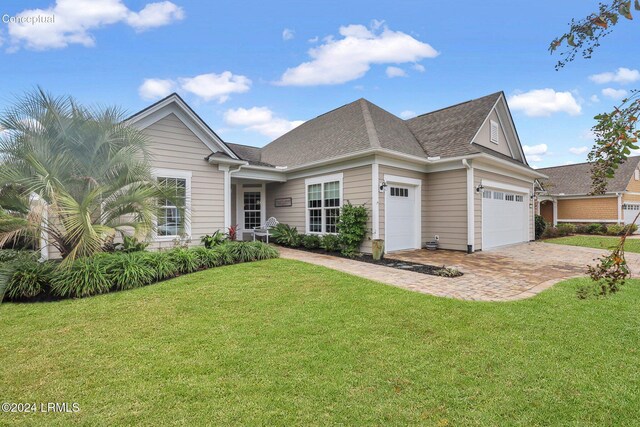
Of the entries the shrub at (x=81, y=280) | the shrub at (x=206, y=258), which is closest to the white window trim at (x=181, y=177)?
the shrub at (x=206, y=258)

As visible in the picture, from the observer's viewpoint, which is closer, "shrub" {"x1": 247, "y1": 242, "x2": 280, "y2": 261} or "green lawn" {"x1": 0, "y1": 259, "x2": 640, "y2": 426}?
"green lawn" {"x1": 0, "y1": 259, "x2": 640, "y2": 426}

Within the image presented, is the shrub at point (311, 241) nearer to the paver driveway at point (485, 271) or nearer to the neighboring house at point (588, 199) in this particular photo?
the paver driveway at point (485, 271)

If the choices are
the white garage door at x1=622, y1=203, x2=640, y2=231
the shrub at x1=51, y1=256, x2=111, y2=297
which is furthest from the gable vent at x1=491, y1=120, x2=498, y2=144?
the white garage door at x1=622, y1=203, x2=640, y2=231

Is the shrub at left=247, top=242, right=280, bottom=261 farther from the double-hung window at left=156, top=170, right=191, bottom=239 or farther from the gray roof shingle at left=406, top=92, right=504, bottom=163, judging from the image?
the gray roof shingle at left=406, top=92, right=504, bottom=163

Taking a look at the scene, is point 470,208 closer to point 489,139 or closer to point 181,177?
point 489,139

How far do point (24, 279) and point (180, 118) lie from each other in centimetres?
592

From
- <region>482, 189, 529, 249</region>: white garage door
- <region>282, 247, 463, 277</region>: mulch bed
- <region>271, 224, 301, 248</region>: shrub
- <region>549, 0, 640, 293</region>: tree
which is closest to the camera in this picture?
<region>549, 0, 640, 293</region>: tree

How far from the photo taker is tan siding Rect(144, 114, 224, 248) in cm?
927

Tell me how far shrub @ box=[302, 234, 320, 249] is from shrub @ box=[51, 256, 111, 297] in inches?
263

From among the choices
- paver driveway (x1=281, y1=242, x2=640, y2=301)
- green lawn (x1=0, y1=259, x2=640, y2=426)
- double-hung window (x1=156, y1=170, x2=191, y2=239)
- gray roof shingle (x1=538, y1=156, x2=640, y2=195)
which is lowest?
green lawn (x1=0, y1=259, x2=640, y2=426)

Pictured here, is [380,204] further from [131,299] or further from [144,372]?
[144,372]

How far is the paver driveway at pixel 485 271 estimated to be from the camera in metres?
5.82

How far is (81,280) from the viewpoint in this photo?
5703mm

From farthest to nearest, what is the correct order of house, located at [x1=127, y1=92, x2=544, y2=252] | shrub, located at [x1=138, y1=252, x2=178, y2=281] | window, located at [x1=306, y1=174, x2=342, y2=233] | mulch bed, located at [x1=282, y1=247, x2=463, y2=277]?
window, located at [x1=306, y1=174, x2=342, y2=233]
house, located at [x1=127, y1=92, x2=544, y2=252]
mulch bed, located at [x1=282, y1=247, x2=463, y2=277]
shrub, located at [x1=138, y1=252, x2=178, y2=281]
